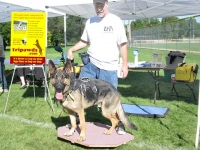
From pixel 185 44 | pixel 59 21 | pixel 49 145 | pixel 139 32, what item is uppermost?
pixel 59 21

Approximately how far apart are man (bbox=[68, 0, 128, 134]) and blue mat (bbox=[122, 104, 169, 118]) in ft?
4.91

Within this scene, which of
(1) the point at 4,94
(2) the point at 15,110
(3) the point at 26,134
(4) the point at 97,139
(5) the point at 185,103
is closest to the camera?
(4) the point at 97,139

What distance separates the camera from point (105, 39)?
14.5ft

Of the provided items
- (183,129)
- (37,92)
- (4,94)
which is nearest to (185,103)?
(183,129)

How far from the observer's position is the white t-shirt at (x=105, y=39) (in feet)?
14.3

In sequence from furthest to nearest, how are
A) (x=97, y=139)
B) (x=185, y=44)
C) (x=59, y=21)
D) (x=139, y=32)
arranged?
(x=59, y=21), (x=139, y=32), (x=185, y=44), (x=97, y=139)

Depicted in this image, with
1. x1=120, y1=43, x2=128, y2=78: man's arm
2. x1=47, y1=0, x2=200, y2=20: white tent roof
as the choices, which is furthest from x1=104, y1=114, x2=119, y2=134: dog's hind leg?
x1=47, y1=0, x2=200, y2=20: white tent roof

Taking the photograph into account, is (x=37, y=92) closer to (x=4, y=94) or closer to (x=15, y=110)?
(x=4, y=94)

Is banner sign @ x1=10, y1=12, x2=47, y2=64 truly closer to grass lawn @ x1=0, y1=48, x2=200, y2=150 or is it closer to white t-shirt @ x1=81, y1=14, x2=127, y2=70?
grass lawn @ x1=0, y1=48, x2=200, y2=150

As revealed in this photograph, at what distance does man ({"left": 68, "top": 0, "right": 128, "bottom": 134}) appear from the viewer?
14.3 feet

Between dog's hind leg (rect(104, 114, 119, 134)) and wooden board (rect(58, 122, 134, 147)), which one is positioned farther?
dog's hind leg (rect(104, 114, 119, 134))

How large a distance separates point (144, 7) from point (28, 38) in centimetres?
476

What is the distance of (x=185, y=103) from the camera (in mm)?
7207

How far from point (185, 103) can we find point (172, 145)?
3.00 meters
